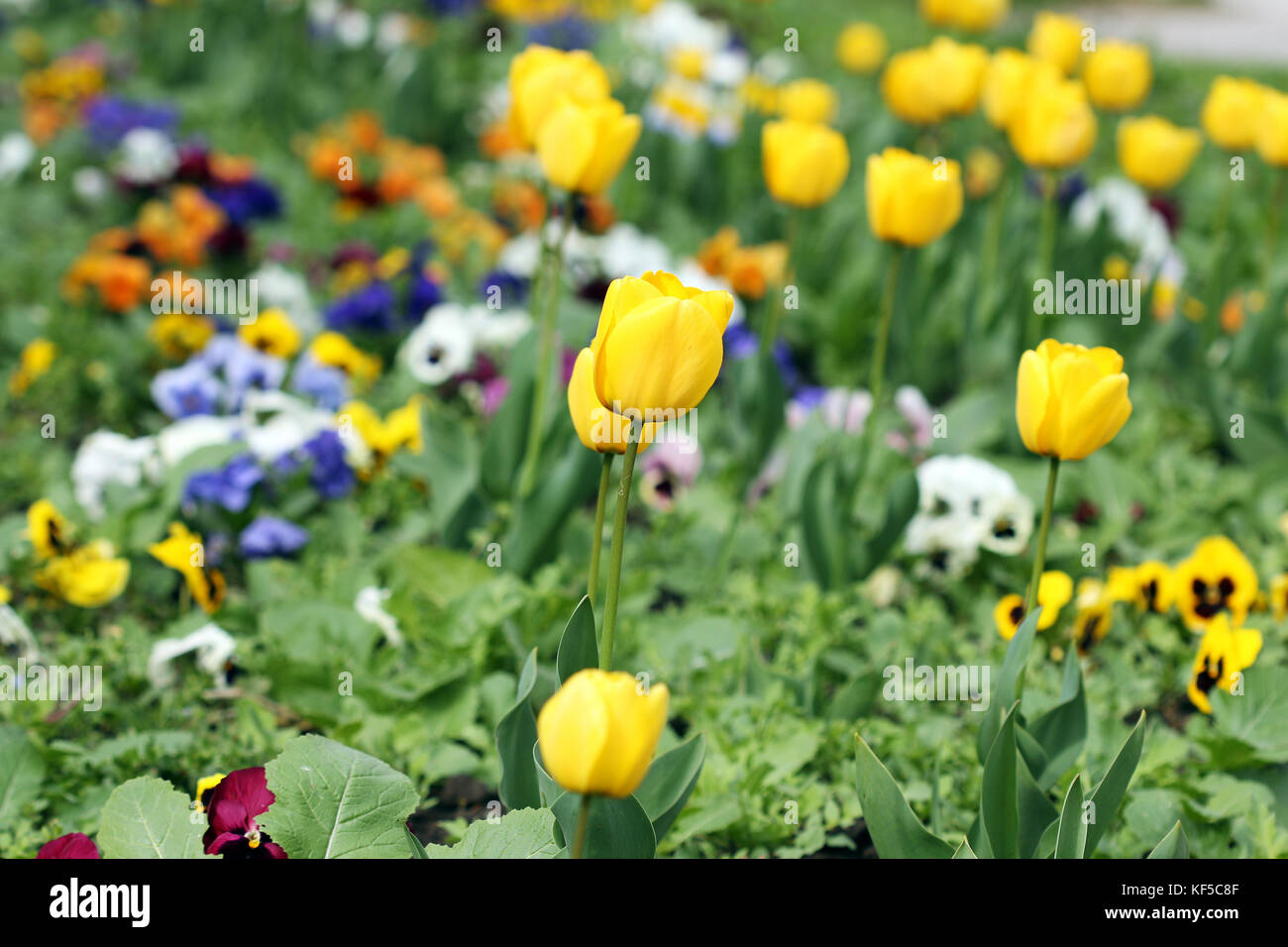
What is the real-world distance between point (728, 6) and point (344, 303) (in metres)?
4.83

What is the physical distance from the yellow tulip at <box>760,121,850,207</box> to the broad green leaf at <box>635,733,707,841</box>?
4.39ft

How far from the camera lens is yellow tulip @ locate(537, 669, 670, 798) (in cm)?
102

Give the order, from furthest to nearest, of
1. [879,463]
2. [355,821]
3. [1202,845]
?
1. [879,463]
2. [1202,845]
3. [355,821]

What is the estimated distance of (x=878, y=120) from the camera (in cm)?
440

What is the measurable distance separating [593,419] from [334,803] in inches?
22.8

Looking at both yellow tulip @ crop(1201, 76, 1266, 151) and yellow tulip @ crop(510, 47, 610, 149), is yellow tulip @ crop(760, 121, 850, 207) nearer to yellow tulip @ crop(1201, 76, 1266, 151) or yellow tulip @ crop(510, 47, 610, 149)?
yellow tulip @ crop(510, 47, 610, 149)

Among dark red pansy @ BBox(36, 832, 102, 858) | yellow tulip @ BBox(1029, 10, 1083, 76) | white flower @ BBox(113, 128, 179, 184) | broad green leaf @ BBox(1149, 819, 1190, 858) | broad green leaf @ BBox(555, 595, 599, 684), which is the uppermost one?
yellow tulip @ BBox(1029, 10, 1083, 76)

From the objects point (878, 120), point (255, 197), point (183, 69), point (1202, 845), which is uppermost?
point (183, 69)

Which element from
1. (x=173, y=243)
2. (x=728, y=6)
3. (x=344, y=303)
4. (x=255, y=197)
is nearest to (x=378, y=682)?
(x=344, y=303)

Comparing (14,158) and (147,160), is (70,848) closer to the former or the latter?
(147,160)

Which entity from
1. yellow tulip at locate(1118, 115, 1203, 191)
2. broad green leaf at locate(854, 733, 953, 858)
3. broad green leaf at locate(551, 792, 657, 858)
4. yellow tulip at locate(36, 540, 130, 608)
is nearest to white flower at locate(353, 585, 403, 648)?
yellow tulip at locate(36, 540, 130, 608)

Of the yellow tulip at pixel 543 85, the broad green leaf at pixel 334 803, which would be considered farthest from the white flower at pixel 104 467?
the broad green leaf at pixel 334 803

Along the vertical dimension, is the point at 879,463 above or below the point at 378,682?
above
